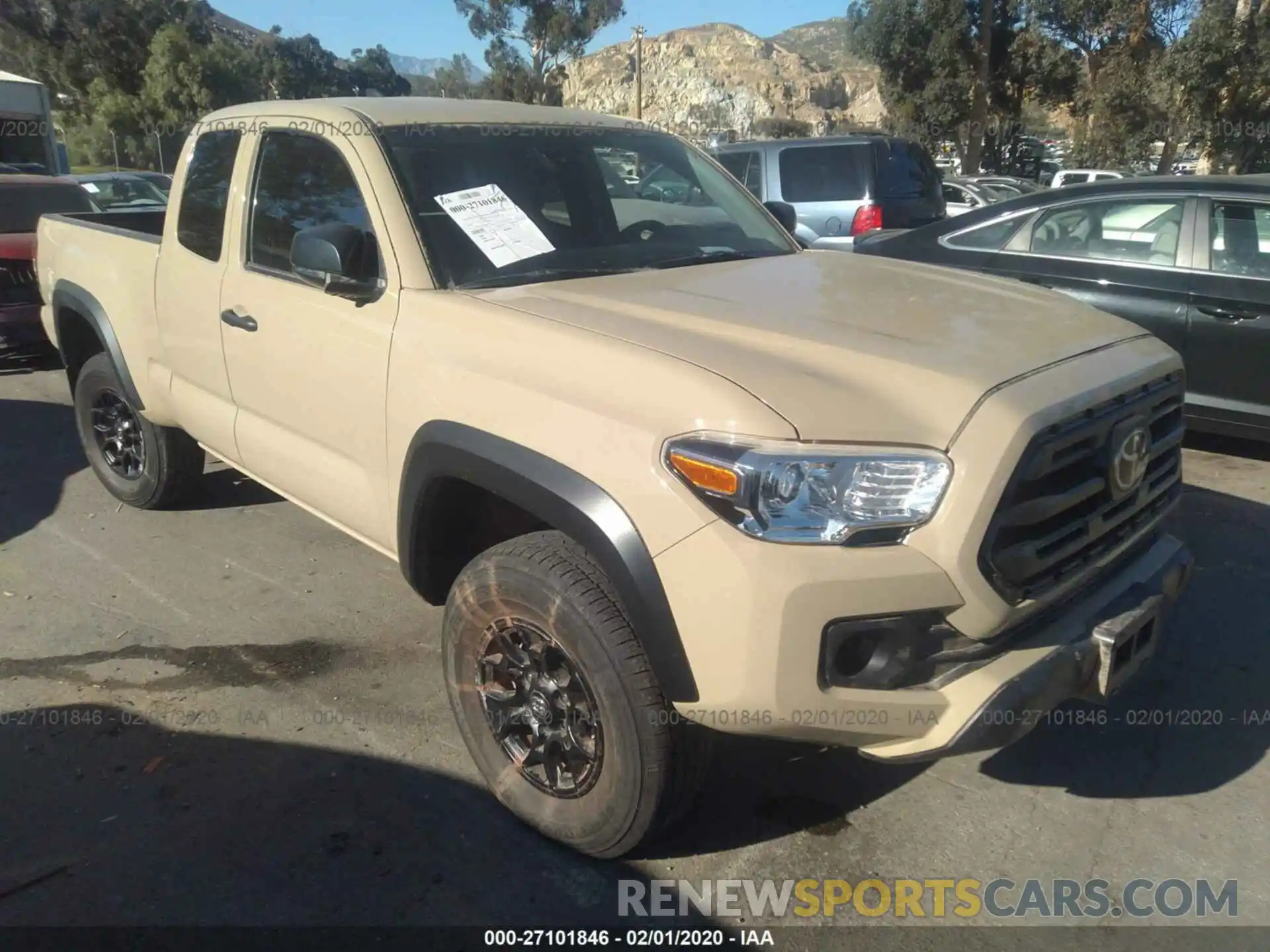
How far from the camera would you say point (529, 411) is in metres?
2.49

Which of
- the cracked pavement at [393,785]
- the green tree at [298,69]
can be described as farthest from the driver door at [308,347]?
the green tree at [298,69]

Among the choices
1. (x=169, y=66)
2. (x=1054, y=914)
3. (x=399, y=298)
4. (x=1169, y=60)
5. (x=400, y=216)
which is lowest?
(x=1054, y=914)

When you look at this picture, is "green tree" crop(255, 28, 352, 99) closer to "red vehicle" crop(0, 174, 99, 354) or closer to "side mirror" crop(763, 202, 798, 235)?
"red vehicle" crop(0, 174, 99, 354)

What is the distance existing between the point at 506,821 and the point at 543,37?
50918 millimetres

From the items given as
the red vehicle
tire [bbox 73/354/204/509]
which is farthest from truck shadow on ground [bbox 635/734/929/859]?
the red vehicle

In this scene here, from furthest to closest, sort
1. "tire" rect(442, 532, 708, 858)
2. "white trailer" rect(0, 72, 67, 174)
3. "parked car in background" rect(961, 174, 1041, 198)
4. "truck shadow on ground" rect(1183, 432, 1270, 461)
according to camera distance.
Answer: "white trailer" rect(0, 72, 67, 174) → "parked car in background" rect(961, 174, 1041, 198) → "truck shadow on ground" rect(1183, 432, 1270, 461) → "tire" rect(442, 532, 708, 858)

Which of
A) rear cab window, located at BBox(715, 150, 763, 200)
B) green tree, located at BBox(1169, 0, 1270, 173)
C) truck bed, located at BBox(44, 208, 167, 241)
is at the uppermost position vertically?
green tree, located at BBox(1169, 0, 1270, 173)

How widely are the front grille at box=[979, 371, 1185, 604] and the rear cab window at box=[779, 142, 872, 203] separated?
744 cm

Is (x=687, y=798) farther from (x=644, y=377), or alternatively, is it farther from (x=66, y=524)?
(x=66, y=524)

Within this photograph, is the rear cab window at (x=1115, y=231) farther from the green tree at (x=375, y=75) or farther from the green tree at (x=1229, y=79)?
the green tree at (x=375, y=75)

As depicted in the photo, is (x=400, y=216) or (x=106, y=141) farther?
(x=106, y=141)

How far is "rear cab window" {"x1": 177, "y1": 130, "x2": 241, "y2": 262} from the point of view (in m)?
3.96

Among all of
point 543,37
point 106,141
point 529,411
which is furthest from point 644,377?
point 543,37

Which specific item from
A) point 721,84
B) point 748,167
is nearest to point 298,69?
point 721,84
